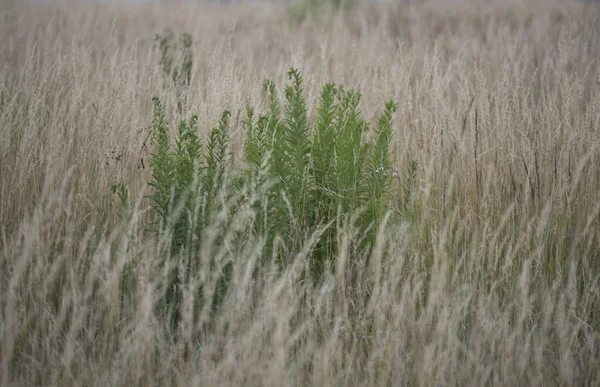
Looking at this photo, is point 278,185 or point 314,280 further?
point 314,280

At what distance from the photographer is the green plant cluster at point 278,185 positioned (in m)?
2.58

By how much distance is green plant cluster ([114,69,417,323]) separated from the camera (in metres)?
2.58

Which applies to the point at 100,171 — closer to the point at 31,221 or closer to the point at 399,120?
the point at 31,221

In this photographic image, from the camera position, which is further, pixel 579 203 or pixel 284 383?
pixel 579 203

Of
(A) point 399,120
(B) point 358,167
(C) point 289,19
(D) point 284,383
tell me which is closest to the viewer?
(D) point 284,383

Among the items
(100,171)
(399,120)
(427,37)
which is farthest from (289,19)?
(100,171)

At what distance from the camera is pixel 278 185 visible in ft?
9.06

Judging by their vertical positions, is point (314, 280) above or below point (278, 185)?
below

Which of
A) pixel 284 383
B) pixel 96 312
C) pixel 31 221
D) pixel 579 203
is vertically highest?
pixel 579 203

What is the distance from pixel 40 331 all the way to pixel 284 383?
1101 mm

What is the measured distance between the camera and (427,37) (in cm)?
803

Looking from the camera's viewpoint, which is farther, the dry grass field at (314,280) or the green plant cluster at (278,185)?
the green plant cluster at (278,185)

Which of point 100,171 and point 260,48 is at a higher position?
point 260,48

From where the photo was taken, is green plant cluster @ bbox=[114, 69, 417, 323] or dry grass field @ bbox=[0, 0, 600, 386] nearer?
dry grass field @ bbox=[0, 0, 600, 386]
